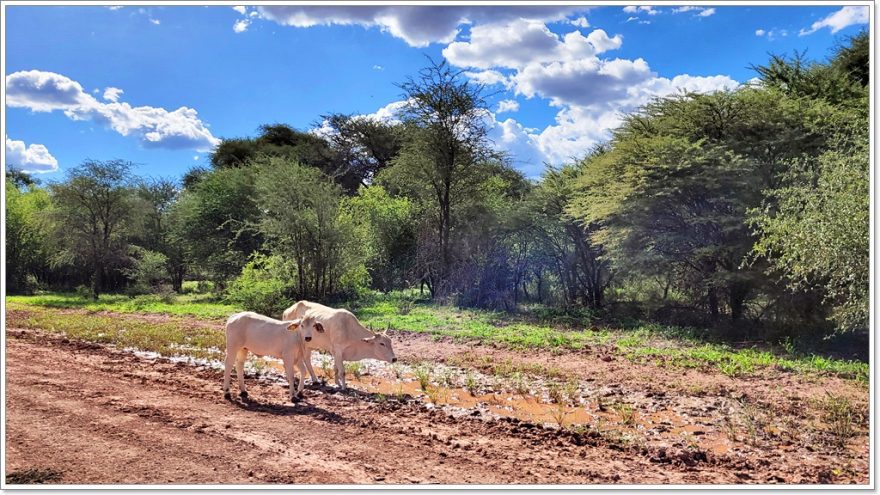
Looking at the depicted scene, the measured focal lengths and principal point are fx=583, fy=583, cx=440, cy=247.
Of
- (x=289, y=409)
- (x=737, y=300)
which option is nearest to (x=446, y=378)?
(x=289, y=409)

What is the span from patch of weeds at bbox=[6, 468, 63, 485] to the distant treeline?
8.38 meters

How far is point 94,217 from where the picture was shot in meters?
24.3

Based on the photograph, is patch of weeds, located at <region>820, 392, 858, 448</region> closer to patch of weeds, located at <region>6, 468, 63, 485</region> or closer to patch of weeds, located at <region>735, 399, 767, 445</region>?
patch of weeds, located at <region>735, 399, 767, 445</region>

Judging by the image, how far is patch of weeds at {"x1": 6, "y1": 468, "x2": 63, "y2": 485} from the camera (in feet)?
14.7

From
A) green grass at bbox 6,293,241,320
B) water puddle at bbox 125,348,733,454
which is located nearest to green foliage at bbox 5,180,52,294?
green grass at bbox 6,293,241,320

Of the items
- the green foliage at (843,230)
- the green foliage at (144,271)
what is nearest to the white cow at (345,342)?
the green foliage at (843,230)

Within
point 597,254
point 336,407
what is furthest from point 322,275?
point 336,407

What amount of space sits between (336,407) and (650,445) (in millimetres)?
3394

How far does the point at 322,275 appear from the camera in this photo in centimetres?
1817

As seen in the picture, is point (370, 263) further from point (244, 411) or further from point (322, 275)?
point (244, 411)

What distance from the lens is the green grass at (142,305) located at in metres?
16.7

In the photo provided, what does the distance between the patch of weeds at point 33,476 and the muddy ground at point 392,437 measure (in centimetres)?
2

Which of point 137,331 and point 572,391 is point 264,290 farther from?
point 572,391

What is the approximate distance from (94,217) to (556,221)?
1896cm
